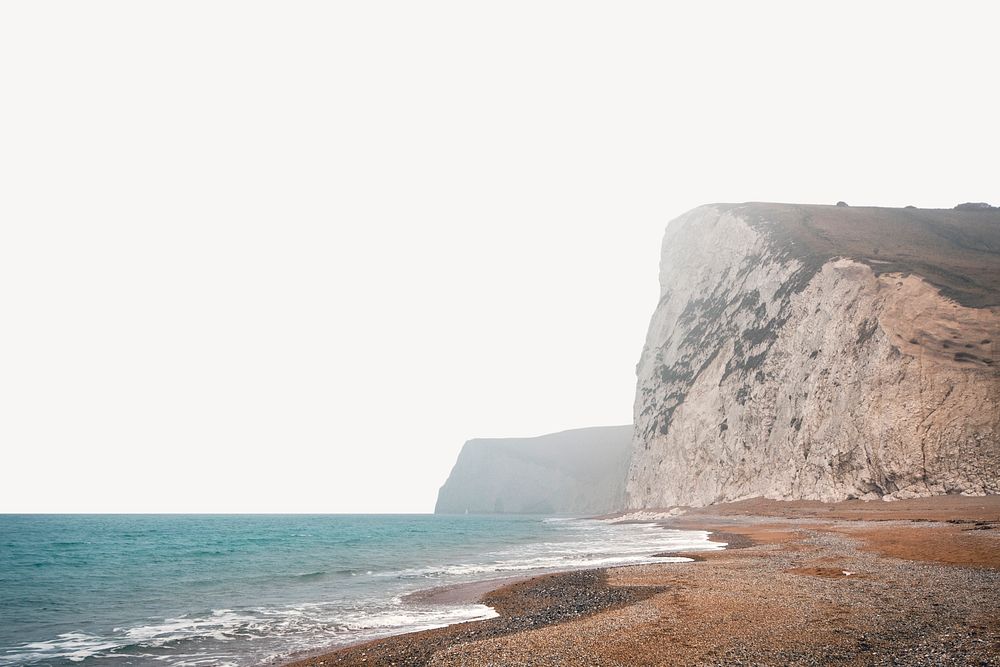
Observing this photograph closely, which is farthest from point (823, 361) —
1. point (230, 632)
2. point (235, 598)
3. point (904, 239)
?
point (230, 632)

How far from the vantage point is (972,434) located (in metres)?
45.8

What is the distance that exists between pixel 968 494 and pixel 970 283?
24.4 m

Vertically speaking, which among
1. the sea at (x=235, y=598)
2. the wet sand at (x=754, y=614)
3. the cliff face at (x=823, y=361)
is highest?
the cliff face at (x=823, y=361)

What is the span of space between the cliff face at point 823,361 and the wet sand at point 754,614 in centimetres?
2397

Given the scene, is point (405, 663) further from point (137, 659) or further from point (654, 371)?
point (654, 371)

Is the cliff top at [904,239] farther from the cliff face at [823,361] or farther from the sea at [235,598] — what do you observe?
the sea at [235,598]

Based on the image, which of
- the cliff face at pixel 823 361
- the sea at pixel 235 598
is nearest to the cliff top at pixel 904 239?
the cliff face at pixel 823 361

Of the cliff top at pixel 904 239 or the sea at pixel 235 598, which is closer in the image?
the sea at pixel 235 598

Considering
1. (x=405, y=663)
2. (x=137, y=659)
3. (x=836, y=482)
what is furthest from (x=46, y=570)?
(x=836, y=482)

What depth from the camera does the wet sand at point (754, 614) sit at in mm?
11711

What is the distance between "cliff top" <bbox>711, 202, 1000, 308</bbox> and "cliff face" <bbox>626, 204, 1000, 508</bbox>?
12.7 inches

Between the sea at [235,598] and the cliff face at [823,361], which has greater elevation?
the cliff face at [823,361]

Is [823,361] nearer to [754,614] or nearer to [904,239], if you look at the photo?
[904,239]

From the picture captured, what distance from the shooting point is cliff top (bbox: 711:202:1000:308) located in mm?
58969
